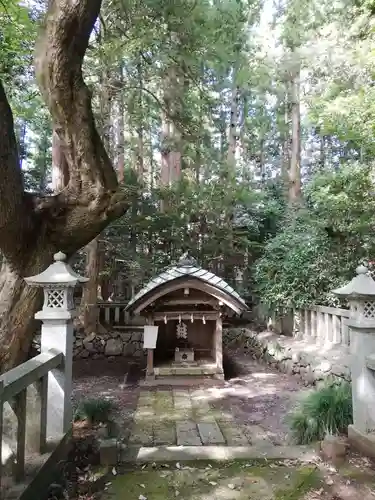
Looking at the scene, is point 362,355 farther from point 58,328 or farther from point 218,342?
point 218,342

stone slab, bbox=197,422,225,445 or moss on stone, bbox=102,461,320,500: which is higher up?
moss on stone, bbox=102,461,320,500

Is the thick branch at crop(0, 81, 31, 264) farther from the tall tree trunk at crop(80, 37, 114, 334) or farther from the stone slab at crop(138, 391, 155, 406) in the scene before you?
the tall tree trunk at crop(80, 37, 114, 334)

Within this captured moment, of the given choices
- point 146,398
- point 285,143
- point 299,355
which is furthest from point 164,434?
point 285,143

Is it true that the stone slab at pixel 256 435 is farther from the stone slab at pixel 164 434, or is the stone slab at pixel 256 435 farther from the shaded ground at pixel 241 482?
the shaded ground at pixel 241 482

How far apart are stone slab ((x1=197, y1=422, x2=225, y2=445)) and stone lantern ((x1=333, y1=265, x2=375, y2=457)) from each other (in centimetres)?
172

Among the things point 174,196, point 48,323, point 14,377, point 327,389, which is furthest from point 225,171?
point 14,377

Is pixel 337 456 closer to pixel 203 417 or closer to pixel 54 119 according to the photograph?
A: pixel 203 417

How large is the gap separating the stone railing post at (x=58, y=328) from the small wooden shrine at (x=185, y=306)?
→ 4.15 m

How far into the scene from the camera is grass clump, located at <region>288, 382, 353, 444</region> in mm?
4266

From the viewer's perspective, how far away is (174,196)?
12.1 metres

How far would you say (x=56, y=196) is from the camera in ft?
13.8

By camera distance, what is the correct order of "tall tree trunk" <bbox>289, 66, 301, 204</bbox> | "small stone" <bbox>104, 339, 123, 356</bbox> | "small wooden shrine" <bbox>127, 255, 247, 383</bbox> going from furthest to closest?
"tall tree trunk" <bbox>289, 66, 301, 204</bbox>
"small stone" <bbox>104, 339, 123, 356</bbox>
"small wooden shrine" <bbox>127, 255, 247, 383</bbox>

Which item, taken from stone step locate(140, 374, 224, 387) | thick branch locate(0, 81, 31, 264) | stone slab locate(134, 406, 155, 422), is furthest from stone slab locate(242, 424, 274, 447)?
thick branch locate(0, 81, 31, 264)

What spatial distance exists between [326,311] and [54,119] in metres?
6.50
